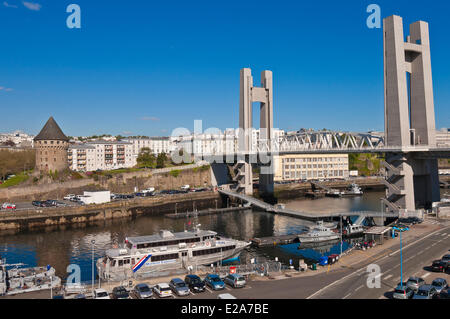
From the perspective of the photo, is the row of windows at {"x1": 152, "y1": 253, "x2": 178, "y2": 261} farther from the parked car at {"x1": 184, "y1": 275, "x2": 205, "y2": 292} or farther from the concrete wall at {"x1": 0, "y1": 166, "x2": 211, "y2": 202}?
the concrete wall at {"x1": 0, "y1": 166, "x2": 211, "y2": 202}

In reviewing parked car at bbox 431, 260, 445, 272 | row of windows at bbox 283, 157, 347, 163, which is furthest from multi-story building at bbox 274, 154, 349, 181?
parked car at bbox 431, 260, 445, 272

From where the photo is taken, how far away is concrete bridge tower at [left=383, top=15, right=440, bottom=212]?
110 feet

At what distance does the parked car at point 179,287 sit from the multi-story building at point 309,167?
193ft

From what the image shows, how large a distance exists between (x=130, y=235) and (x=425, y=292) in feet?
93.1

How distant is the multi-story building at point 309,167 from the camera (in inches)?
3036

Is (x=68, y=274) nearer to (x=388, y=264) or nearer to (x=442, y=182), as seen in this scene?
(x=388, y=264)

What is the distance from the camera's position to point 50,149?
5569 cm

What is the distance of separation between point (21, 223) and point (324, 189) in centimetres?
4814

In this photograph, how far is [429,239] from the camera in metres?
25.4

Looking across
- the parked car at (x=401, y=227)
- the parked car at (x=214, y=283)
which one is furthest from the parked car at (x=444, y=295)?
the parked car at (x=401, y=227)

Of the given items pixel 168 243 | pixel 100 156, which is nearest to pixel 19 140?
pixel 100 156

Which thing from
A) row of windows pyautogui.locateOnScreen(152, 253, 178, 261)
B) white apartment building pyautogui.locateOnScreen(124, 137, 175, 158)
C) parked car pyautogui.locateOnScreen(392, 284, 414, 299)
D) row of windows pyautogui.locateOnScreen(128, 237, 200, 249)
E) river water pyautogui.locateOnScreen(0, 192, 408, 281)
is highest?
white apartment building pyautogui.locateOnScreen(124, 137, 175, 158)

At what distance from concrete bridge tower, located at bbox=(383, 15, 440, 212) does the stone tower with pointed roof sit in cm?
4526

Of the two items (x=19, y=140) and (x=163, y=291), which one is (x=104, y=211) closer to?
(x=163, y=291)
